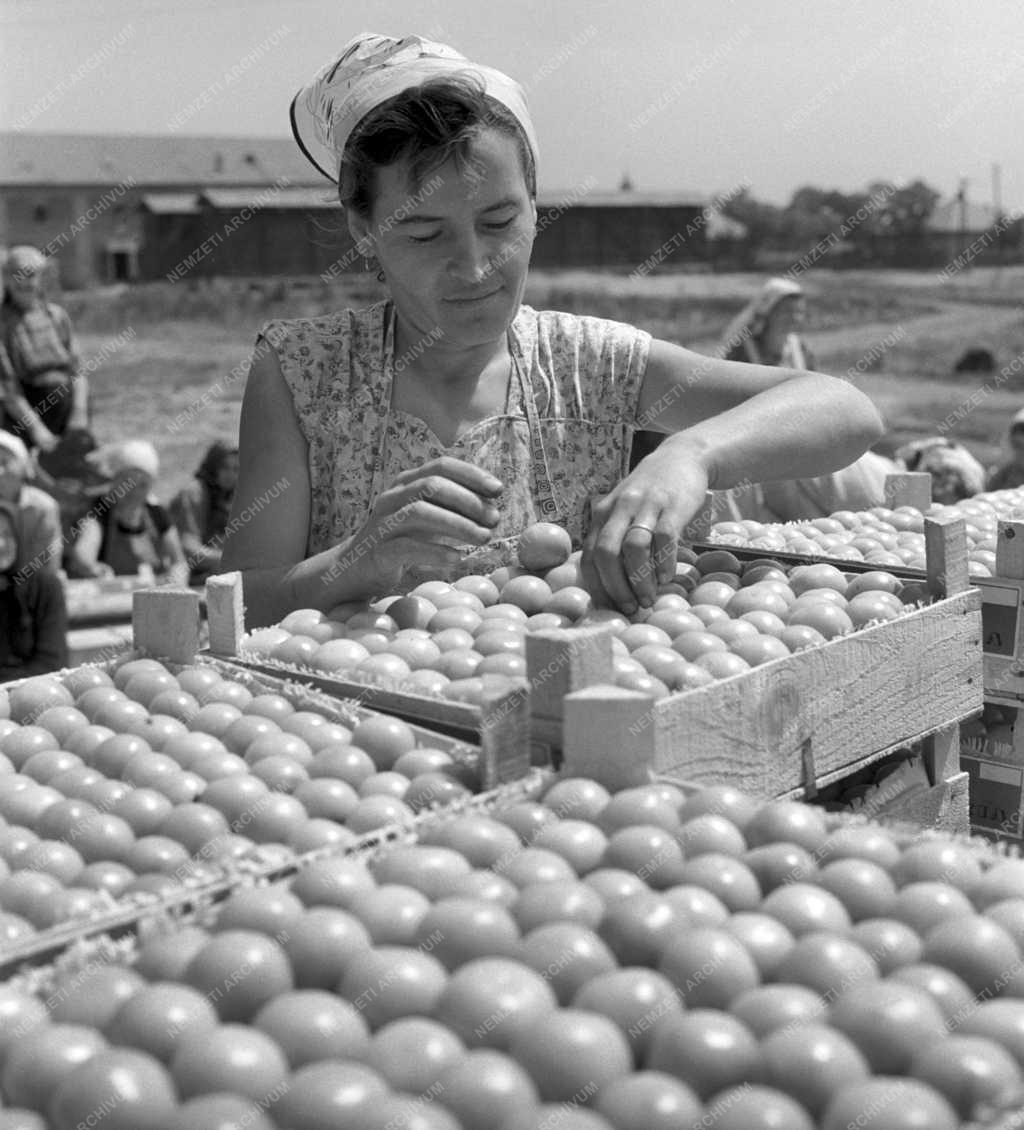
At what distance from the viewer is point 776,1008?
117cm

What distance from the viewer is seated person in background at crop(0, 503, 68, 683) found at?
6281mm

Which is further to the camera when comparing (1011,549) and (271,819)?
(1011,549)

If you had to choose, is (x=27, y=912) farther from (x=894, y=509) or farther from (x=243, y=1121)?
(x=894, y=509)

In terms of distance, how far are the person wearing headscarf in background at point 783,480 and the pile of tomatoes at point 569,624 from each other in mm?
325

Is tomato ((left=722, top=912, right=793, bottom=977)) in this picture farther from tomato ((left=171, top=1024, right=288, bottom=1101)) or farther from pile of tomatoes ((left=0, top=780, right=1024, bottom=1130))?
tomato ((left=171, top=1024, right=288, bottom=1101))

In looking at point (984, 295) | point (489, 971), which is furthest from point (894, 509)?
point (984, 295)

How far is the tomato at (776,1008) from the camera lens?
116 cm

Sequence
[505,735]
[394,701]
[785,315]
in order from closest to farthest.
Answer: [505,735], [394,701], [785,315]

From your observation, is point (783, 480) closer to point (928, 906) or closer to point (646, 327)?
point (928, 906)

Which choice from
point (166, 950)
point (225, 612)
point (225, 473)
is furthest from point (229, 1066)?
point (225, 473)

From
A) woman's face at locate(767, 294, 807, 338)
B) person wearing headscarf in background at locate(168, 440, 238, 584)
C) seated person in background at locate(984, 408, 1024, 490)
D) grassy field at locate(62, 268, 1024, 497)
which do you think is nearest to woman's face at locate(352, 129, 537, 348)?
seated person in background at locate(984, 408, 1024, 490)

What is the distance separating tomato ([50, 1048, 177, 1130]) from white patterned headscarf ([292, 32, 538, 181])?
5.91 ft

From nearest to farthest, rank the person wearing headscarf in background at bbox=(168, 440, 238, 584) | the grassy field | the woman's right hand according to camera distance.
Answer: the woman's right hand → the person wearing headscarf in background at bbox=(168, 440, 238, 584) → the grassy field

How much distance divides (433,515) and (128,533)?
6956 millimetres
